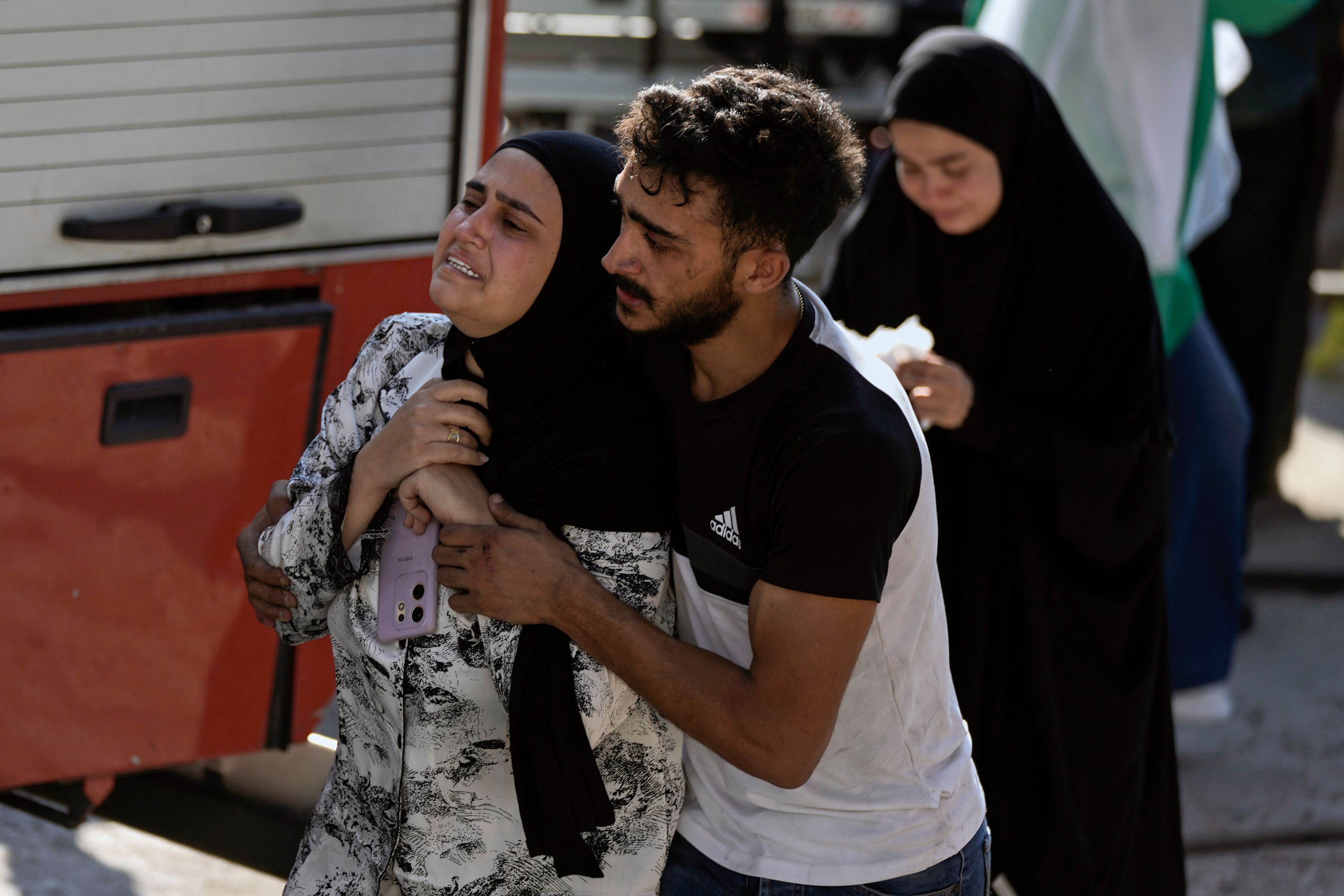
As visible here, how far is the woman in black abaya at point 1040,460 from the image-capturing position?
244cm

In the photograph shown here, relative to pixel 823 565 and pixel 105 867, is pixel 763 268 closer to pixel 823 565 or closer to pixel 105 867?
pixel 823 565

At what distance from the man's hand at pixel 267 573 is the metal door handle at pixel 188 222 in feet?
1.96

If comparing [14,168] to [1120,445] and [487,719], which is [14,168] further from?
[1120,445]

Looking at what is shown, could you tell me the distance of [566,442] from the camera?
1755 millimetres

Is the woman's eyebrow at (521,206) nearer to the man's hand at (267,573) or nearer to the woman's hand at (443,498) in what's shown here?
the woman's hand at (443,498)

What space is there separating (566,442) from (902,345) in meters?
0.80

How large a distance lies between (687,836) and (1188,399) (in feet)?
8.01

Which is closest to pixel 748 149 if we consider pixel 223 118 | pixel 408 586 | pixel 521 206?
pixel 521 206

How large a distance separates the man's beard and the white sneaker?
2.95m

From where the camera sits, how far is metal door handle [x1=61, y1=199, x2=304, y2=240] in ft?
7.51

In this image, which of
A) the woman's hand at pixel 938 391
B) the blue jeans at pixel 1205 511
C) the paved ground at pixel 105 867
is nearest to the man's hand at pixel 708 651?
→ the woman's hand at pixel 938 391

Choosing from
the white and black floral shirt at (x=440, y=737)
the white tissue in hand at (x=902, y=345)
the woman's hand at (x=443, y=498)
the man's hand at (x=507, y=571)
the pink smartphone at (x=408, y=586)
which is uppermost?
the white tissue in hand at (x=902, y=345)

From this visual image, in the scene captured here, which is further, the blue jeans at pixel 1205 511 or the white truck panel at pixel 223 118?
the blue jeans at pixel 1205 511

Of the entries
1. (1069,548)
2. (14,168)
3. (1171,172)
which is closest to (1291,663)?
(1171,172)
